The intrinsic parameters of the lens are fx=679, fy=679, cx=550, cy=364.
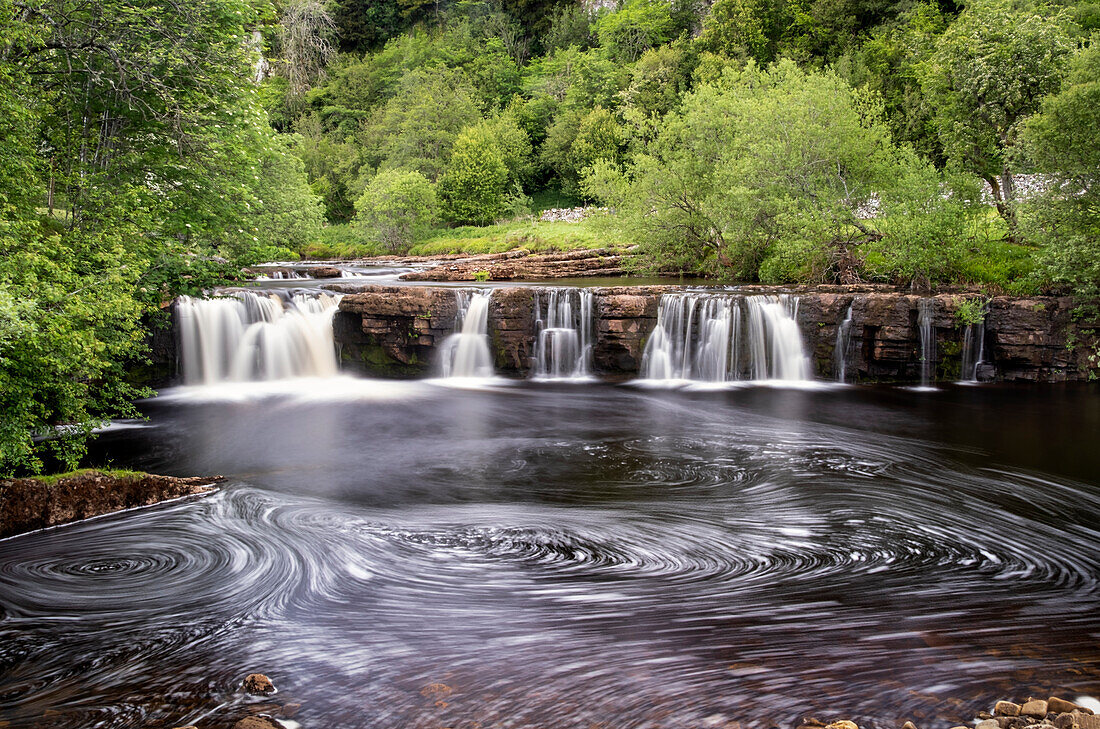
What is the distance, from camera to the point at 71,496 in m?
8.69

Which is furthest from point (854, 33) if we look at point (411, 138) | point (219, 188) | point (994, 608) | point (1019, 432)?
point (994, 608)

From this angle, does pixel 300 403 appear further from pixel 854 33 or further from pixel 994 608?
pixel 854 33

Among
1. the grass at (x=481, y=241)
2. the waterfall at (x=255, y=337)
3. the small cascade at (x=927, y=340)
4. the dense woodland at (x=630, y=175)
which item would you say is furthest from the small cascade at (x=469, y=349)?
the grass at (x=481, y=241)

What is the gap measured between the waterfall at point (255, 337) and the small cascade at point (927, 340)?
16.4 m

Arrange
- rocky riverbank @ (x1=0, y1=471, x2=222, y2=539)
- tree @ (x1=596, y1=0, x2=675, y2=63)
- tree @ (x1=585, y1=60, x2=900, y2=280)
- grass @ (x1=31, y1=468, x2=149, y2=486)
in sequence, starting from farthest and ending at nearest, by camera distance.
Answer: tree @ (x1=596, y1=0, x2=675, y2=63)
tree @ (x1=585, y1=60, x2=900, y2=280)
grass @ (x1=31, y1=468, x2=149, y2=486)
rocky riverbank @ (x1=0, y1=471, x2=222, y2=539)

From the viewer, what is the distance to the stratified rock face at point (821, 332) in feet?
56.8

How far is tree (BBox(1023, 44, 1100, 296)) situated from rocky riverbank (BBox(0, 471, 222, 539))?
19359 mm

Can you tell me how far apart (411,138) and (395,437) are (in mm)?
52729

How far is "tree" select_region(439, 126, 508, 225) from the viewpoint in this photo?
55875mm

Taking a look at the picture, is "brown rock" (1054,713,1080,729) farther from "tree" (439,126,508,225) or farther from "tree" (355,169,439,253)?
"tree" (439,126,508,225)

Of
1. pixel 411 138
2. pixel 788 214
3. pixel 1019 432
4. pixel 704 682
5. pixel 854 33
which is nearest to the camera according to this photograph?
pixel 704 682

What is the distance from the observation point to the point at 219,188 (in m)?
14.6

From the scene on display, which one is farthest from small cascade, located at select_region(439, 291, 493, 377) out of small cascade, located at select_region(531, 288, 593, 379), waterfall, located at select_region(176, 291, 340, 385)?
waterfall, located at select_region(176, 291, 340, 385)

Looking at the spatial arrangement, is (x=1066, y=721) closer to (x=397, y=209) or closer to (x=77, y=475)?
(x=77, y=475)
